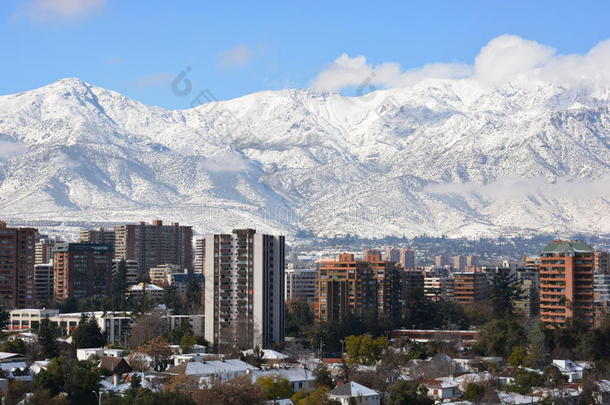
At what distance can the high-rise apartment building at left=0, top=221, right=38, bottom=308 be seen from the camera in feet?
342

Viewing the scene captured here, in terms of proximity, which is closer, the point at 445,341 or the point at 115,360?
the point at 115,360

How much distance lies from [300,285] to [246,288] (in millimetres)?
46585

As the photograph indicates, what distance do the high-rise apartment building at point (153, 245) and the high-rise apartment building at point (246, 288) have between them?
7387cm

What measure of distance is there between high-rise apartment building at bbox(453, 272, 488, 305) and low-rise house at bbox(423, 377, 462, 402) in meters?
58.6

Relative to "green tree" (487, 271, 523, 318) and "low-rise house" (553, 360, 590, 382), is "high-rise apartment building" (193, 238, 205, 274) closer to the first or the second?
"green tree" (487, 271, 523, 318)

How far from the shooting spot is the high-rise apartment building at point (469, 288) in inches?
4692

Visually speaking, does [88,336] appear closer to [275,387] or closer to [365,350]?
[365,350]

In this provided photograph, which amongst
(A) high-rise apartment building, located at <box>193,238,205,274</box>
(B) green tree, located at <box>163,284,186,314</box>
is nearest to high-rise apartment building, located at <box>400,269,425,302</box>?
(B) green tree, located at <box>163,284,186,314</box>

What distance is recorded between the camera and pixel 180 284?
128 m

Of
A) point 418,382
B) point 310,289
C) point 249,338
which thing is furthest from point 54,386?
point 310,289

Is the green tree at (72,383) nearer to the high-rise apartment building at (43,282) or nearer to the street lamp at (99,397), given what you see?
the street lamp at (99,397)

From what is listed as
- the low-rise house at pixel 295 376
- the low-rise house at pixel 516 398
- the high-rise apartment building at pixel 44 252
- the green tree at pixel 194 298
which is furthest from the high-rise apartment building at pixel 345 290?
the high-rise apartment building at pixel 44 252

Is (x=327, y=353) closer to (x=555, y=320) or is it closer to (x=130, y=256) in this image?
(x=555, y=320)

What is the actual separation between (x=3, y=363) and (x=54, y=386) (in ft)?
24.8
